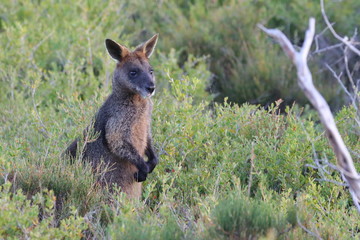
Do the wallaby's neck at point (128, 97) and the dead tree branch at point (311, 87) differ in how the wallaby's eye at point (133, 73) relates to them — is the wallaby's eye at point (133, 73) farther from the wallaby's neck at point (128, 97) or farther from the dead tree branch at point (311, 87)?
the dead tree branch at point (311, 87)

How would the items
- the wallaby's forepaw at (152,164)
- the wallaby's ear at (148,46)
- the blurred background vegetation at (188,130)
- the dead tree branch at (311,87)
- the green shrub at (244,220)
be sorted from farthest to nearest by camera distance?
1. the wallaby's ear at (148,46)
2. the wallaby's forepaw at (152,164)
3. the blurred background vegetation at (188,130)
4. the green shrub at (244,220)
5. the dead tree branch at (311,87)

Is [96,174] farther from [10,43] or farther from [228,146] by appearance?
[10,43]

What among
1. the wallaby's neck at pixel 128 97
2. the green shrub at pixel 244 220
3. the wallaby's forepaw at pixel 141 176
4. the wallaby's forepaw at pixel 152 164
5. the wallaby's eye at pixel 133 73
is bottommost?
the wallaby's forepaw at pixel 141 176

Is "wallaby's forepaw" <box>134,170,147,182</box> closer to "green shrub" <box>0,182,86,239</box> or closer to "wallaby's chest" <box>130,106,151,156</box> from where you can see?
"wallaby's chest" <box>130,106,151,156</box>

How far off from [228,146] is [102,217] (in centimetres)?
146

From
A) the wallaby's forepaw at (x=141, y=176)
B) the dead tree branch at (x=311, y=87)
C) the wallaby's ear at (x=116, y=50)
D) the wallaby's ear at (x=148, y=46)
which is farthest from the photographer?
the wallaby's ear at (x=148, y=46)

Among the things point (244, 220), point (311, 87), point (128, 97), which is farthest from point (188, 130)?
point (311, 87)

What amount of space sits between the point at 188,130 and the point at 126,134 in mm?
695

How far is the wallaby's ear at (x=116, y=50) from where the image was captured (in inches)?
218

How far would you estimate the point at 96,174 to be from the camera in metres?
4.99

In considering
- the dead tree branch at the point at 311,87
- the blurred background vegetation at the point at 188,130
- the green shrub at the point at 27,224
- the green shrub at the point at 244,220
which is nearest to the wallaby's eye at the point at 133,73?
the blurred background vegetation at the point at 188,130

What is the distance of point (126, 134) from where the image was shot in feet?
17.4

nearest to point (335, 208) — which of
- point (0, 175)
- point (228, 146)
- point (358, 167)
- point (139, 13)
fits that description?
point (358, 167)

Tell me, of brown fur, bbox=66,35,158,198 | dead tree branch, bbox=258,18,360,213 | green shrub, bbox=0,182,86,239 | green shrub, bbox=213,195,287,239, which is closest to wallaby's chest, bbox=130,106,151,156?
brown fur, bbox=66,35,158,198
